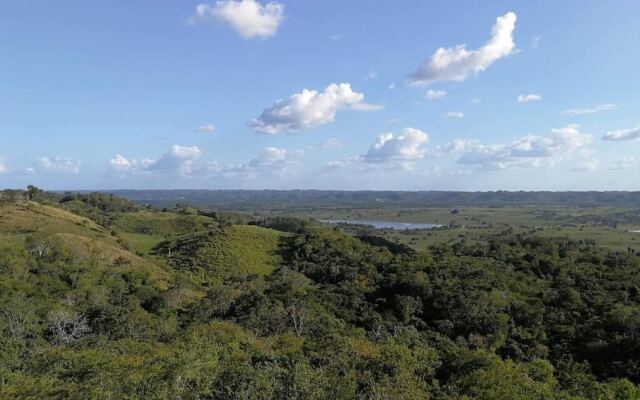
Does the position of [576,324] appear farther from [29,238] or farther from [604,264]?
[29,238]

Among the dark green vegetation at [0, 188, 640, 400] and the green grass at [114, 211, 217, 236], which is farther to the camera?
the green grass at [114, 211, 217, 236]

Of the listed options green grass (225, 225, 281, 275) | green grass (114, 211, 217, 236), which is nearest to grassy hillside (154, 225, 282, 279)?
green grass (225, 225, 281, 275)

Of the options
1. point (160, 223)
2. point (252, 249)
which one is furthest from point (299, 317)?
point (160, 223)

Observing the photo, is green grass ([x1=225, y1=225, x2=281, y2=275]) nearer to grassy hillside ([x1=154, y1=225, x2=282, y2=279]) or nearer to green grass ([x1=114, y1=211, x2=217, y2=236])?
grassy hillside ([x1=154, y1=225, x2=282, y2=279])

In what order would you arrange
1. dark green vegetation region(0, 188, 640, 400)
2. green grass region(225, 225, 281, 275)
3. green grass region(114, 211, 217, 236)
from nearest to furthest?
dark green vegetation region(0, 188, 640, 400)
green grass region(225, 225, 281, 275)
green grass region(114, 211, 217, 236)

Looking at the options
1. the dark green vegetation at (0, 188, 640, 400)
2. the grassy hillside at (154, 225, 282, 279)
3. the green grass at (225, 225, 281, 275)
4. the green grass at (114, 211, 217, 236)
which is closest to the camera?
the dark green vegetation at (0, 188, 640, 400)

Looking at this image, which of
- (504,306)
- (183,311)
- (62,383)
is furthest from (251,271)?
(62,383)

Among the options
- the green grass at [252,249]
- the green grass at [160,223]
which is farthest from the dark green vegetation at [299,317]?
the green grass at [160,223]

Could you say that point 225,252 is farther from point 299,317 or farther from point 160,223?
point 299,317
